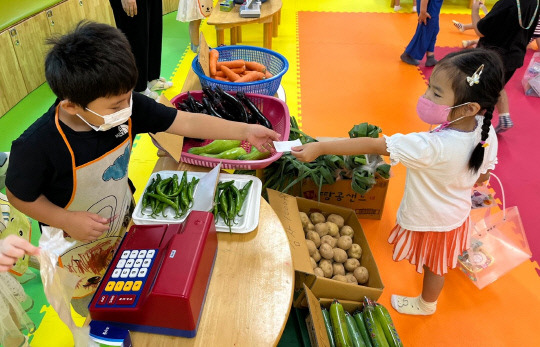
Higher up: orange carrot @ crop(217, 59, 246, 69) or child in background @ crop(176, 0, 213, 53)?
orange carrot @ crop(217, 59, 246, 69)

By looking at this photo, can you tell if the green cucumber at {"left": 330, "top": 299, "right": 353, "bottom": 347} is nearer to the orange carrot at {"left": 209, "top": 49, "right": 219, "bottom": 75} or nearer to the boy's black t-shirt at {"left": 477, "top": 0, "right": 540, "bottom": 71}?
the orange carrot at {"left": 209, "top": 49, "right": 219, "bottom": 75}

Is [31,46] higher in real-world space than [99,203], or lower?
lower

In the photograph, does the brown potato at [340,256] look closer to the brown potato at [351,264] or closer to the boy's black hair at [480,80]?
the brown potato at [351,264]

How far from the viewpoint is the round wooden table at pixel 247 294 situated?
1229 millimetres

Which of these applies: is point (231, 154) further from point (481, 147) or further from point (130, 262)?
point (481, 147)

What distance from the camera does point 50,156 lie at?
4.46 ft

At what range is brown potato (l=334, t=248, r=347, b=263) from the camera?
255cm

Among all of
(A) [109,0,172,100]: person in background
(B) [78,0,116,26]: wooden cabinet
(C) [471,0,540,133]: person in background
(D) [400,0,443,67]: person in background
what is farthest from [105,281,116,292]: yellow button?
(D) [400,0,443,67]: person in background

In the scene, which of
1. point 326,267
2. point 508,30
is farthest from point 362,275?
point 508,30

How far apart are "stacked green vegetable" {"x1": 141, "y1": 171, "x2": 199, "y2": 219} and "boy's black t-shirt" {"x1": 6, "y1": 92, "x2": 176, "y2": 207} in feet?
0.98

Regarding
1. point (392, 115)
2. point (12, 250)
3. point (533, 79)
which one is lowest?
point (392, 115)

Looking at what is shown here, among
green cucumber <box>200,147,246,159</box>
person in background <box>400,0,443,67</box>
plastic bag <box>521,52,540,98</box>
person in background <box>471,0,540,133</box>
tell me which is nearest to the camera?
green cucumber <box>200,147,246,159</box>

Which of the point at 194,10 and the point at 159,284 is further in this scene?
the point at 194,10

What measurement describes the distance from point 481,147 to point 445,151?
0.53ft
